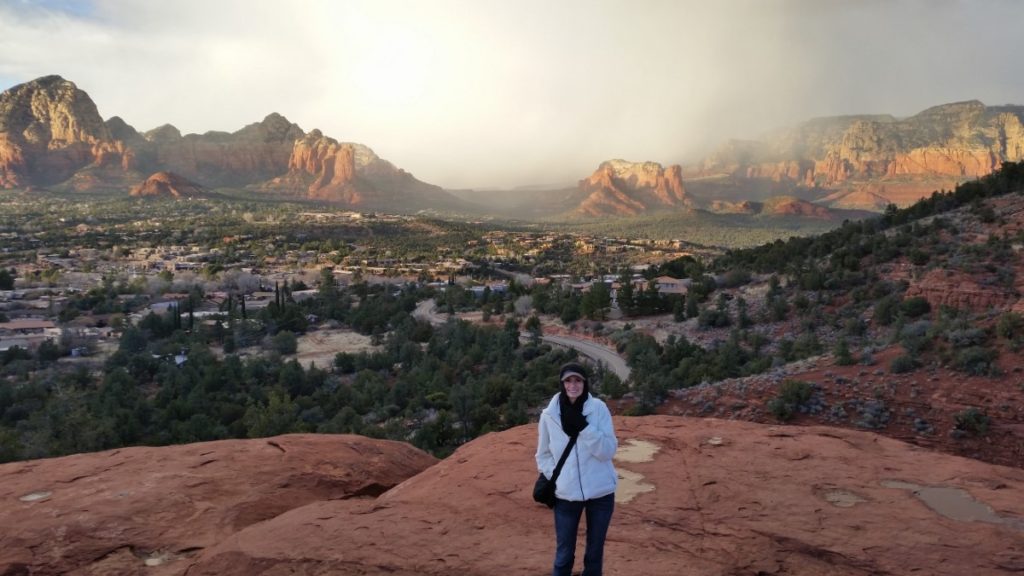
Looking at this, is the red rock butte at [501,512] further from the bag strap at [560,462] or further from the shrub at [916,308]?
the shrub at [916,308]

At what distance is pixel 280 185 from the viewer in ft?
640

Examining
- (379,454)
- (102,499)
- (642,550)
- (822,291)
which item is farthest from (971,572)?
(822,291)

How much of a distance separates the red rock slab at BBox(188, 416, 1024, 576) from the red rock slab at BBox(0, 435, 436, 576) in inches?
30.3

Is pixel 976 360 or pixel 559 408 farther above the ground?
pixel 559 408

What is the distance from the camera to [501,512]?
7.23 metres

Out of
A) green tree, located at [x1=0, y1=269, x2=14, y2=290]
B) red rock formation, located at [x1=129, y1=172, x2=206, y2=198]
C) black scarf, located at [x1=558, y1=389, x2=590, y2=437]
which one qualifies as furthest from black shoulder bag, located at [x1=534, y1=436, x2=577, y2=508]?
red rock formation, located at [x1=129, y1=172, x2=206, y2=198]

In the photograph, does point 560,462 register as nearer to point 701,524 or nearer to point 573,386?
point 573,386

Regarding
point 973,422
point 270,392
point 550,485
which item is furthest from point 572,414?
point 270,392

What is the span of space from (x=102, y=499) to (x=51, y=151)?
20709cm

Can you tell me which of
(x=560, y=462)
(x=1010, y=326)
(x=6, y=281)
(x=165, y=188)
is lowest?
(x=6, y=281)

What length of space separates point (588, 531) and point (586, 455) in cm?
76

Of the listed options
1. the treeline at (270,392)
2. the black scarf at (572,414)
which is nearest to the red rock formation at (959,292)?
the treeline at (270,392)

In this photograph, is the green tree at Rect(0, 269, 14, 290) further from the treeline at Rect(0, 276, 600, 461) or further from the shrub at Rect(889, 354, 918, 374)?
the shrub at Rect(889, 354, 918, 374)

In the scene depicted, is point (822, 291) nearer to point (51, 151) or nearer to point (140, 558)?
point (140, 558)
